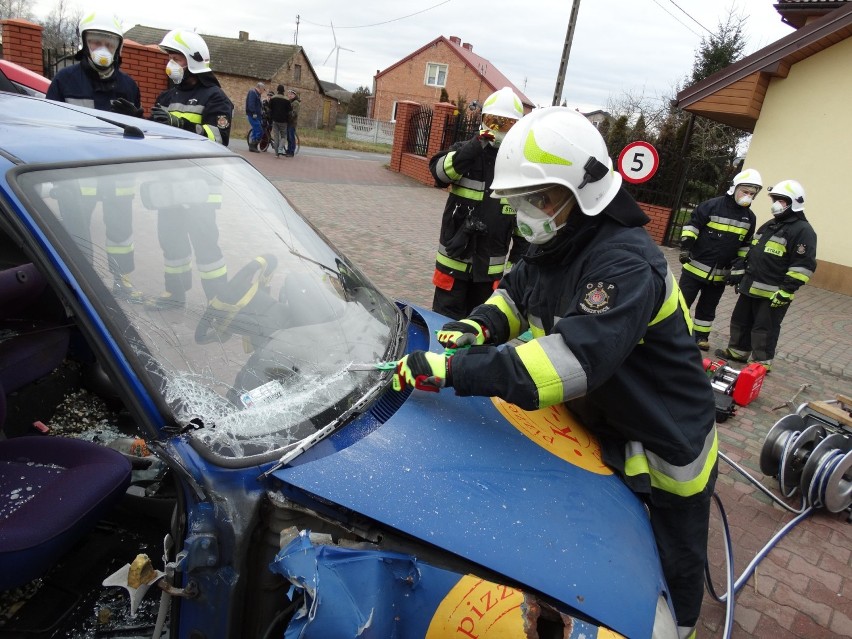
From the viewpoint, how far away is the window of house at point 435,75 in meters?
44.3

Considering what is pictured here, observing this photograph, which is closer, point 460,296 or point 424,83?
point 460,296

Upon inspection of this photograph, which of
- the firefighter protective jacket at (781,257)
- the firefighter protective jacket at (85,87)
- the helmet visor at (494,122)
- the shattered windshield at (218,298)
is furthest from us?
the firefighter protective jacket at (781,257)

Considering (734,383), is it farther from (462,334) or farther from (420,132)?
(420,132)

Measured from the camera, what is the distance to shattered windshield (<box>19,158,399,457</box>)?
1.41 meters

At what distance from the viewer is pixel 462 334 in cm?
206

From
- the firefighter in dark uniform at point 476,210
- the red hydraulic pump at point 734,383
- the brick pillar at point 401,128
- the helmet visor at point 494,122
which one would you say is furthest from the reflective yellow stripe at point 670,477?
the brick pillar at point 401,128

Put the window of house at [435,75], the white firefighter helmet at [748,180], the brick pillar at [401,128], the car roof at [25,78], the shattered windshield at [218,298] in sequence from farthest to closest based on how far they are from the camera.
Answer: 1. the window of house at [435,75]
2. the brick pillar at [401,128]
3. the car roof at [25,78]
4. the white firefighter helmet at [748,180]
5. the shattered windshield at [218,298]

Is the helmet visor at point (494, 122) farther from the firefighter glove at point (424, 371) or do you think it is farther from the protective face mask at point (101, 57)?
the protective face mask at point (101, 57)

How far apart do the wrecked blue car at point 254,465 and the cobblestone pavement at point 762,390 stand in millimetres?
797

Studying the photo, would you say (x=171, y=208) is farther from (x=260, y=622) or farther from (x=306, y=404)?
(x=260, y=622)

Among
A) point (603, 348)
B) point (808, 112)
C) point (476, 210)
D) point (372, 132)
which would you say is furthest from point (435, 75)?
point (603, 348)

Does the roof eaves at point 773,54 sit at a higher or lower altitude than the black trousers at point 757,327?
higher

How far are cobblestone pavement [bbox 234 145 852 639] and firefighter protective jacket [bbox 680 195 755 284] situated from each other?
1.06 m

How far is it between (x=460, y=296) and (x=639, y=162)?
2.97 meters
